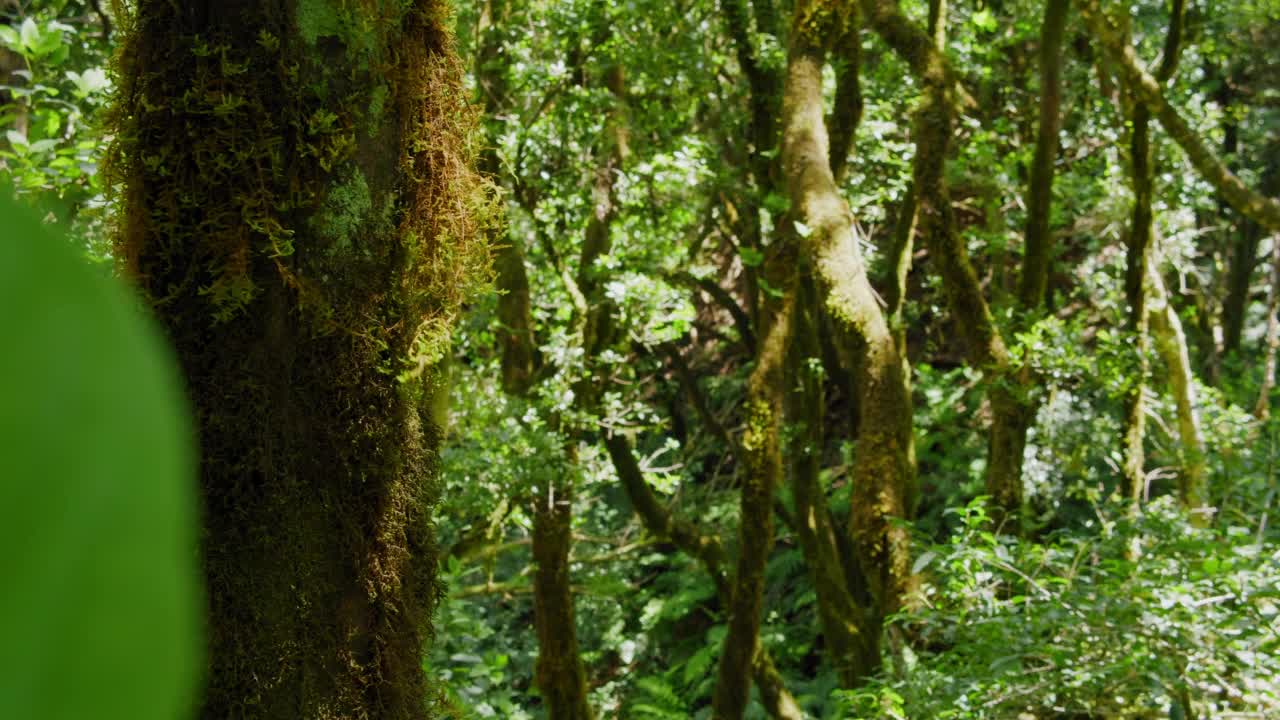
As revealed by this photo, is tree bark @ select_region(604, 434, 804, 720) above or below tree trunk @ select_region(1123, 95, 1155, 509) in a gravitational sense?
below

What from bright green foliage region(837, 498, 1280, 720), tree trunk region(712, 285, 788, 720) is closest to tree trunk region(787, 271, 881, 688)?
tree trunk region(712, 285, 788, 720)

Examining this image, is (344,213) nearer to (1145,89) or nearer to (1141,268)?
(1145,89)

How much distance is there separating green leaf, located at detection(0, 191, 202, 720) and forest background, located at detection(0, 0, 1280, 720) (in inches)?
69.8

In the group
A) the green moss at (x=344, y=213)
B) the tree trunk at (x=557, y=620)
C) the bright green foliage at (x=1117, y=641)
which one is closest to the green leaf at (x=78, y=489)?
the green moss at (x=344, y=213)

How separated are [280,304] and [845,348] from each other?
4353mm

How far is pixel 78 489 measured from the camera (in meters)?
0.15

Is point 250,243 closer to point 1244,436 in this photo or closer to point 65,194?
point 65,194

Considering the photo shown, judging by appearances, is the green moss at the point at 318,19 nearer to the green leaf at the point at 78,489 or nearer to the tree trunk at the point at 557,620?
the green leaf at the point at 78,489

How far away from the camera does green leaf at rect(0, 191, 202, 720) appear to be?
0.48ft

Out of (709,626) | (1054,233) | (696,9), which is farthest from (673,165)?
(709,626)

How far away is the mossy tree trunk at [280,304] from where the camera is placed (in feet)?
5.82

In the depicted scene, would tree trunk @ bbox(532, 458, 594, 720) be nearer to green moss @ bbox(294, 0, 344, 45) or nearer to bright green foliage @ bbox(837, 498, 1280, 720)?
bright green foliage @ bbox(837, 498, 1280, 720)

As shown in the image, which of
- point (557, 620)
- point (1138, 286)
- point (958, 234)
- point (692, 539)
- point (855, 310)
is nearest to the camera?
point (855, 310)

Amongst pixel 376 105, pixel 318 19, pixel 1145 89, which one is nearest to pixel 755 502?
pixel 1145 89
